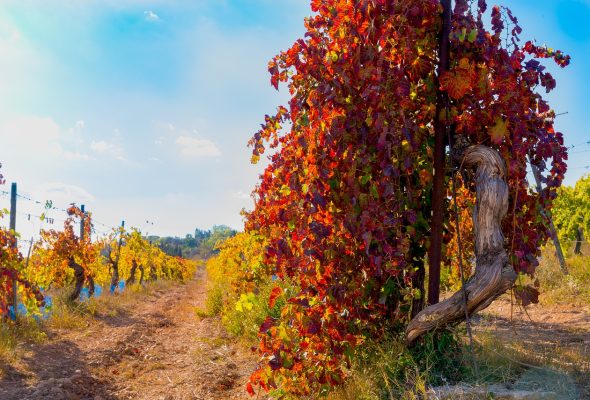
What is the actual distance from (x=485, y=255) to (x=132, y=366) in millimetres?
5119

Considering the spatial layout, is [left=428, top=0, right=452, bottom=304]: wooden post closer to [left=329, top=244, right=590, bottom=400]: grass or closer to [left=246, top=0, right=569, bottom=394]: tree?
[left=246, top=0, right=569, bottom=394]: tree

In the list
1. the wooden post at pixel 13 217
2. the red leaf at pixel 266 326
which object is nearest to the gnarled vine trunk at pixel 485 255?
the red leaf at pixel 266 326

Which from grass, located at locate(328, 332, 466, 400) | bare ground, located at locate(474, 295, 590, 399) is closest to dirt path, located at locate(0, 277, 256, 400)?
grass, located at locate(328, 332, 466, 400)

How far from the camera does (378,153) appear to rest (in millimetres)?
3074

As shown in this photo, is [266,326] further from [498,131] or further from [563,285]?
[563,285]

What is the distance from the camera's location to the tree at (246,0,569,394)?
3.05 m

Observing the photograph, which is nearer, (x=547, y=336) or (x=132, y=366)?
(x=547, y=336)

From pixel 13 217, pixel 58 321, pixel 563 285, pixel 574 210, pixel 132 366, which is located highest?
pixel 574 210

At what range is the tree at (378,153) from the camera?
305 cm

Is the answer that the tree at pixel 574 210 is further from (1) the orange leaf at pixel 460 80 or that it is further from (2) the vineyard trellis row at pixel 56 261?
(1) the orange leaf at pixel 460 80

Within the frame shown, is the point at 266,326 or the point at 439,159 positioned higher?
the point at 439,159

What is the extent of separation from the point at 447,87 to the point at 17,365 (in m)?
6.03

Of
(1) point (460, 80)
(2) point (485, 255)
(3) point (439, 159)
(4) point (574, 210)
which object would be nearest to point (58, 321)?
(3) point (439, 159)

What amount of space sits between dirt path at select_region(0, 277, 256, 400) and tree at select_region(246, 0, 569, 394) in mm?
1766
